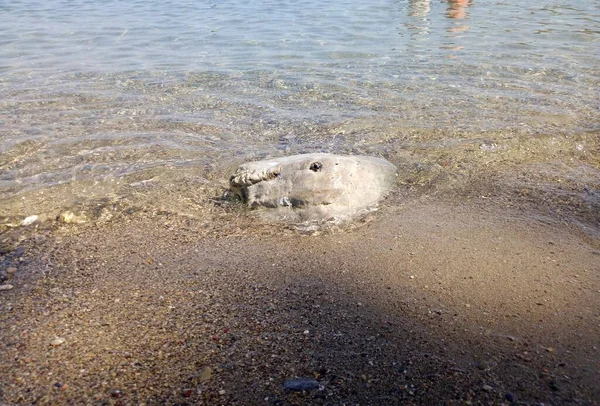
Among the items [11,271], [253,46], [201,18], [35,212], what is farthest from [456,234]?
[201,18]

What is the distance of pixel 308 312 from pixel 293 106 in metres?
4.09

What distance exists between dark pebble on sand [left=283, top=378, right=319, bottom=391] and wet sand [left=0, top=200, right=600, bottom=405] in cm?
3

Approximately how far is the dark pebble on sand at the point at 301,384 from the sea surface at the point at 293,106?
219cm

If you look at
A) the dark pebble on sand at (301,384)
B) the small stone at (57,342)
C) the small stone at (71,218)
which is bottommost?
the small stone at (71,218)

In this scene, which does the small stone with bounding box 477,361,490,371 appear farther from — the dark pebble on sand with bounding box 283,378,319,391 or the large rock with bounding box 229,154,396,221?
the large rock with bounding box 229,154,396,221

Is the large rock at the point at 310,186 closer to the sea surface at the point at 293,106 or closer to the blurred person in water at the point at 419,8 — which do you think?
the sea surface at the point at 293,106

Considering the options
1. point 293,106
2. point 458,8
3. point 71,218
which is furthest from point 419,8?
point 71,218

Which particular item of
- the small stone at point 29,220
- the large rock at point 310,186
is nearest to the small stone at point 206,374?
the large rock at point 310,186

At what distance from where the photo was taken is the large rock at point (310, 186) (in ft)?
13.1

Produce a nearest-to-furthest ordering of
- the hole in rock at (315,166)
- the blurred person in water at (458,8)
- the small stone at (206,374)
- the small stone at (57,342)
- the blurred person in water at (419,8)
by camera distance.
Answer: the small stone at (206,374) < the small stone at (57,342) < the hole in rock at (315,166) < the blurred person in water at (458,8) < the blurred person in water at (419,8)

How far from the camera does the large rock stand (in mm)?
4004

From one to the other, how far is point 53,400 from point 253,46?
8.29 metres

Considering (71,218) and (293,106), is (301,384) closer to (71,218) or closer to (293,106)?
(71,218)

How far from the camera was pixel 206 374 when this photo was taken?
7.67 ft
